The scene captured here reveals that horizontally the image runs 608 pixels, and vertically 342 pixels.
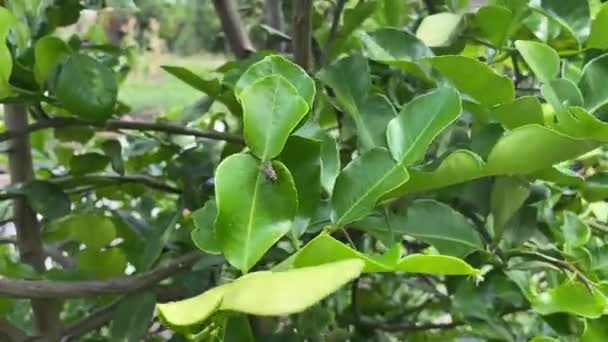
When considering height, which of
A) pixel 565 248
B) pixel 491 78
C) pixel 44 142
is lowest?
pixel 44 142

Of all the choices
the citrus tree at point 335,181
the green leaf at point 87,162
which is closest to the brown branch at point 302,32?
the citrus tree at point 335,181

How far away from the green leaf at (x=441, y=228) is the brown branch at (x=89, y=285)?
0.46ft

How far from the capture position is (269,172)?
28 cm

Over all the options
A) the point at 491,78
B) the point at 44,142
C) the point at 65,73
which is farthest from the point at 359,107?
the point at 44,142

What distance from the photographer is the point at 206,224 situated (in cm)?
33

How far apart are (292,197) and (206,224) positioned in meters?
0.06

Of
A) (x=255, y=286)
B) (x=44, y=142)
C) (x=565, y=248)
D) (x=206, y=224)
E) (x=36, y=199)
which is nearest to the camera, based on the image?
(x=255, y=286)

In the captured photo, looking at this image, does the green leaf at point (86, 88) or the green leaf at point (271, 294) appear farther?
the green leaf at point (86, 88)

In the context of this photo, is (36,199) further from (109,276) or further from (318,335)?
(318,335)

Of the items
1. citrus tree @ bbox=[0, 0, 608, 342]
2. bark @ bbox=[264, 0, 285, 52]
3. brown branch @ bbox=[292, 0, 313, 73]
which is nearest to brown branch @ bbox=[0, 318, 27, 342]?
citrus tree @ bbox=[0, 0, 608, 342]

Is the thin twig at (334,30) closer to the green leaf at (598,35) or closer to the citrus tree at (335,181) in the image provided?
the citrus tree at (335,181)

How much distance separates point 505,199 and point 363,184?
5.0 inches

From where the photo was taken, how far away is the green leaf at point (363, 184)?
1.02 ft

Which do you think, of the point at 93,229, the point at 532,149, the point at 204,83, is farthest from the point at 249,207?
the point at 93,229
